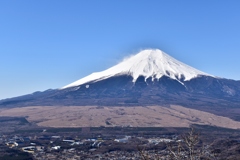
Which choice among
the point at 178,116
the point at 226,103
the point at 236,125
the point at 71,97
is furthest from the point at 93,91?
the point at 236,125

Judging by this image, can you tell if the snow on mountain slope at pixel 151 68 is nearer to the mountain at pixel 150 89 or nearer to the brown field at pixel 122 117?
the mountain at pixel 150 89

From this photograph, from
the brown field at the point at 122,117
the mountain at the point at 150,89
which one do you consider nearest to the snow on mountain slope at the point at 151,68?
the mountain at the point at 150,89

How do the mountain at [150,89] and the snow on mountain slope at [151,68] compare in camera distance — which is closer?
the mountain at [150,89]

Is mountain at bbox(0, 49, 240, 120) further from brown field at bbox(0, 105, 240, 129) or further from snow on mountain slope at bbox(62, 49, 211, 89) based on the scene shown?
brown field at bbox(0, 105, 240, 129)

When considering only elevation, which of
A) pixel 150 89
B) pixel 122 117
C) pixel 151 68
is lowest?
pixel 122 117

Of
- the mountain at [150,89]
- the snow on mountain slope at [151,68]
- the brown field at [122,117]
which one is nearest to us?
the brown field at [122,117]

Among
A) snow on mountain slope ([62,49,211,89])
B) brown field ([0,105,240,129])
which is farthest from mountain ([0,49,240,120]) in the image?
brown field ([0,105,240,129])

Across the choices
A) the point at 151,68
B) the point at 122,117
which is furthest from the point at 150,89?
the point at 122,117

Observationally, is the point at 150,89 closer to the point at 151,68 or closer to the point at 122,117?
the point at 151,68
